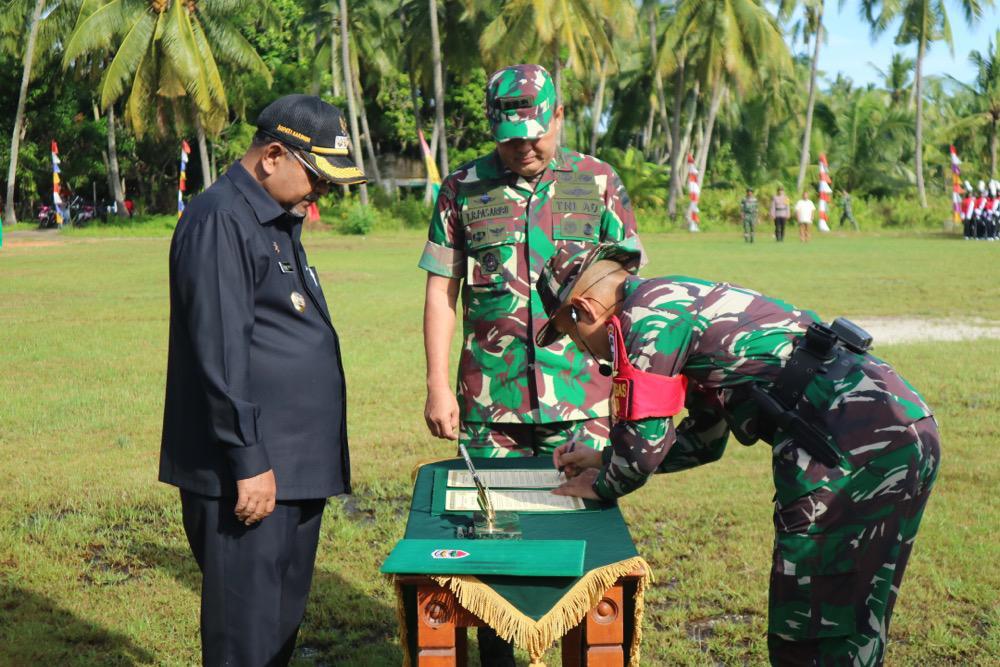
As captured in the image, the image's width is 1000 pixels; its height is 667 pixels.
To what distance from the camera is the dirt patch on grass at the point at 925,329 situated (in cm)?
1167

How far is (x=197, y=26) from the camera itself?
3697 centimetres

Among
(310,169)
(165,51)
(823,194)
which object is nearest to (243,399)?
(310,169)

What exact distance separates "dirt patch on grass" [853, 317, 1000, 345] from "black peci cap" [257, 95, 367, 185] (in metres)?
9.33

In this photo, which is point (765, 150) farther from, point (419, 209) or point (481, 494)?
point (481, 494)

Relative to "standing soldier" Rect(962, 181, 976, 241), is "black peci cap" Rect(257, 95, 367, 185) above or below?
above

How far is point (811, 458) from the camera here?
8.41ft

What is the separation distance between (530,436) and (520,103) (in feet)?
3.65

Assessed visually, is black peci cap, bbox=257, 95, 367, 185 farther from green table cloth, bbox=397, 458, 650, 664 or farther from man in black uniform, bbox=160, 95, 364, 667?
green table cloth, bbox=397, 458, 650, 664

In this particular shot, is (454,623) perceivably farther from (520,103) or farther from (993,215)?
(993,215)

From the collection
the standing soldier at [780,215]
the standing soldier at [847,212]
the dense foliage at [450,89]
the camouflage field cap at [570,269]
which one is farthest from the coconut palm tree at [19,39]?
the camouflage field cap at [570,269]

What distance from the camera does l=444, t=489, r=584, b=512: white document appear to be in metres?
2.89

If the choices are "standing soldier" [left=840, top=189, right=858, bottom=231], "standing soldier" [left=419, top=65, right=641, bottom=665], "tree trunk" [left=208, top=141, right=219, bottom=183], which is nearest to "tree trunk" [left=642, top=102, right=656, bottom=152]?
"standing soldier" [left=840, top=189, right=858, bottom=231]

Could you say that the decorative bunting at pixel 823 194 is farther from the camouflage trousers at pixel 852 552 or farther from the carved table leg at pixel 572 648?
the camouflage trousers at pixel 852 552

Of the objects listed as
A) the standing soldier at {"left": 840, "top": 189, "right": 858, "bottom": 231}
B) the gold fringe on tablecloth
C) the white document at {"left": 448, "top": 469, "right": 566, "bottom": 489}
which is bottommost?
the standing soldier at {"left": 840, "top": 189, "right": 858, "bottom": 231}
